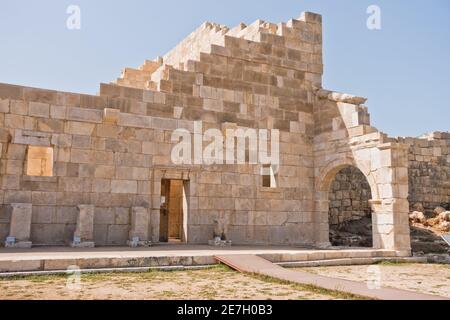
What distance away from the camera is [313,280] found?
619 cm

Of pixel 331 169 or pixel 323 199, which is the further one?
pixel 323 199

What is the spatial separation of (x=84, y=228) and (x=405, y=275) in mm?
6738

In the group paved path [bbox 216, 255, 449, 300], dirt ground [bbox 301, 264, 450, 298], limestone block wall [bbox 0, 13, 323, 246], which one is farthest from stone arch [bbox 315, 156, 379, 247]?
paved path [bbox 216, 255, 449, 300]

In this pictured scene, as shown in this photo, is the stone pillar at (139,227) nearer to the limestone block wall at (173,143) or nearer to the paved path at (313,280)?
the limestone block wall at (173,143)

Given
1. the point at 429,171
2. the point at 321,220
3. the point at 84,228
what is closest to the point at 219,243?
the point at 84,228

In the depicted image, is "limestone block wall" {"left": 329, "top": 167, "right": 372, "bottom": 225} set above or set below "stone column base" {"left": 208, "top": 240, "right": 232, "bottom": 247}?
above

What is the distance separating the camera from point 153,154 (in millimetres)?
11195

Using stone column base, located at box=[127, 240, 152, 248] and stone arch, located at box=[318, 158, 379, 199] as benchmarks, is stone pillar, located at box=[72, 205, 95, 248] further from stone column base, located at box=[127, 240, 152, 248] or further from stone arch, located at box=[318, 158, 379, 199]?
stone arch, located at box=[318, 158, 379, 199]

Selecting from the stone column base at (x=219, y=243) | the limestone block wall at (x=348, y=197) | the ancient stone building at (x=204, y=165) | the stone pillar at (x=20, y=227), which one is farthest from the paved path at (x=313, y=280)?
the limestone block wall at (x=348, y=197)

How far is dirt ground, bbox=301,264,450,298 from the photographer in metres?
6.73

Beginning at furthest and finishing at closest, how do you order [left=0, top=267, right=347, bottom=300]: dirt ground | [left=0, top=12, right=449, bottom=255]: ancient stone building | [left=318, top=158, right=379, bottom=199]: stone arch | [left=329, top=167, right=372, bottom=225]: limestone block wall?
[left=329, top=167, right=372, bottom=225]: limestone block wall, [left=318, top=158, right=379, bottom=199]: stone arch, [left=0, top=12, right=449, bottom=255]: ancient stone building, [left=0, top=267, right=347, bottom=300]: dirt ground

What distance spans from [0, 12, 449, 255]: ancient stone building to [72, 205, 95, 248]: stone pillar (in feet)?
0.08

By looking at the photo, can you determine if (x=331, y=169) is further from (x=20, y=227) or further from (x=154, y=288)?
(x=20, y=227)
